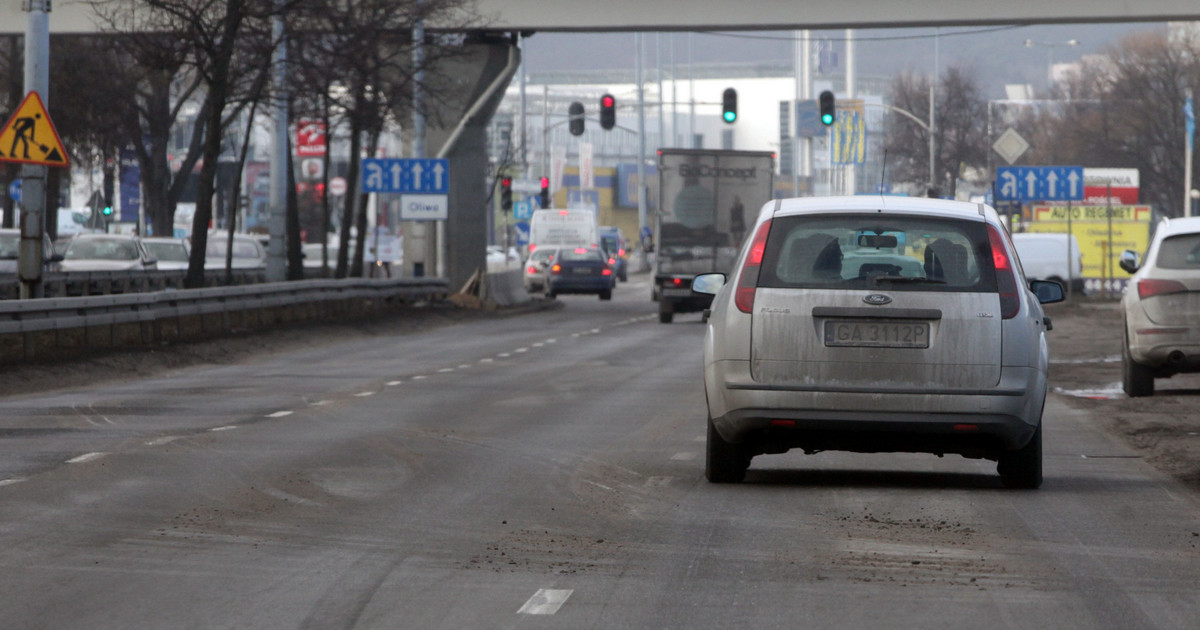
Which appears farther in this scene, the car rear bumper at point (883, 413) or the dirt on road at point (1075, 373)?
the dirt on road at point (1075, 373)

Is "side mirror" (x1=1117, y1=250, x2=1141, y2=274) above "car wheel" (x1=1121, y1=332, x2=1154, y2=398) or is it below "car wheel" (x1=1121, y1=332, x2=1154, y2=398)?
above

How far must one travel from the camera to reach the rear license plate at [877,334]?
9.45 metres

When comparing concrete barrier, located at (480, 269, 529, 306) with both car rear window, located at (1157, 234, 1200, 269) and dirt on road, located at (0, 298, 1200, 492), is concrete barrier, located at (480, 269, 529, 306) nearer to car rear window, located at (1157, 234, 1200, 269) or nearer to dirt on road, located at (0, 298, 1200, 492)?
dirt on road, located at (0, 298, 1200, 492)

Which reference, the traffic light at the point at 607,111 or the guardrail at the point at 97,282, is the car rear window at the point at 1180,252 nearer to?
the guardrail at the point at 97,282

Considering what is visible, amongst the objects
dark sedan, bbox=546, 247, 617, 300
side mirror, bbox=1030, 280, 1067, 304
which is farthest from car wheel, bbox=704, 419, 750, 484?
dark sedan, bbox=546, 247, 617, 300

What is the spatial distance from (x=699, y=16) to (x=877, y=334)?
28491 millimetres

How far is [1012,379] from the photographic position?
9453mm

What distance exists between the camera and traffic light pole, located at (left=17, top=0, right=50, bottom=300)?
73.2ft

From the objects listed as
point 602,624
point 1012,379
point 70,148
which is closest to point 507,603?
point 602,624

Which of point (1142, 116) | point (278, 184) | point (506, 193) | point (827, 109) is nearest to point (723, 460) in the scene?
point (278, 184)

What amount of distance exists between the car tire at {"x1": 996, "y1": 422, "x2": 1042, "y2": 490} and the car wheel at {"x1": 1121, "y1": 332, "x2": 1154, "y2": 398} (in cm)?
720

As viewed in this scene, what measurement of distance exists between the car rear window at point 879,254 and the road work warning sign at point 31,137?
500 inches

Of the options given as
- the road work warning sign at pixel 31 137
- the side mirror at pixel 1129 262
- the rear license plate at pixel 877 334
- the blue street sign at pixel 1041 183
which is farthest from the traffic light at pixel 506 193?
the rear license plate at pixel 877 334

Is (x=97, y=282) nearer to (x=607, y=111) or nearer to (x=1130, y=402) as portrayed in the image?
(x=607, y=111)
